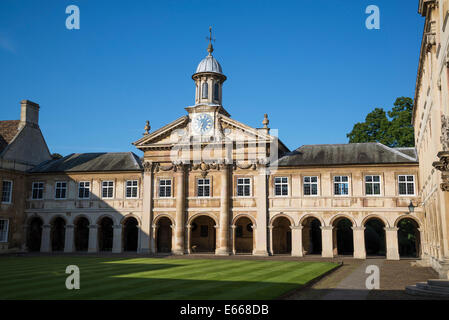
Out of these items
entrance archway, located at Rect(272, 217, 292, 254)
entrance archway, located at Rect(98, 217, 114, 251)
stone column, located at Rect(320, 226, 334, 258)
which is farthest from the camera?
entrance archway, located at Rect(98, 217, 114, 251)

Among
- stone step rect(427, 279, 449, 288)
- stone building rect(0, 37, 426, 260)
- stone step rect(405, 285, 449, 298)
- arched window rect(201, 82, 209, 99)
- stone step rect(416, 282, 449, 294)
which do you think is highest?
arched window rect(201, 82, 209, 99)

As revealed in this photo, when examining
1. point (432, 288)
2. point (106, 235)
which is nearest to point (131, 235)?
point (106, 235)

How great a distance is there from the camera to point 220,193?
1672 inches

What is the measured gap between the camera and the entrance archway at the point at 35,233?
157ft

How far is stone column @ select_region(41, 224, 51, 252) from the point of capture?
45781 millimetres

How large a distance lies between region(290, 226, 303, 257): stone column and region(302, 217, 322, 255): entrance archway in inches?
41.1

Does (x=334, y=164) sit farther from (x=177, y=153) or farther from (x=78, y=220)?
(x=78, y=220)

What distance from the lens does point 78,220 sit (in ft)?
153

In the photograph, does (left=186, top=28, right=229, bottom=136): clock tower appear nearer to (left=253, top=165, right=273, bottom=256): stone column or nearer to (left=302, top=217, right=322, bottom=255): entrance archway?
(left=253, top=165, right=273, bottom=256): stone column

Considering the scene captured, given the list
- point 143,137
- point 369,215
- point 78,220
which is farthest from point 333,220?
point 78,220

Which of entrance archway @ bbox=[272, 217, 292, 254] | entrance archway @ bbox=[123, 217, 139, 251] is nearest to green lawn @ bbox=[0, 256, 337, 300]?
entrance archway @ bbox=[272, 217, 292, 254]

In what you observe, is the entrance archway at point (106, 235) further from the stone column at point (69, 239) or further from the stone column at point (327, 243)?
the stone column at point (327, 243)

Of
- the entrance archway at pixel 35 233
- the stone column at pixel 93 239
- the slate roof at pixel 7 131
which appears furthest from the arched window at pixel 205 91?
the entrance archway at pixel 35 233
